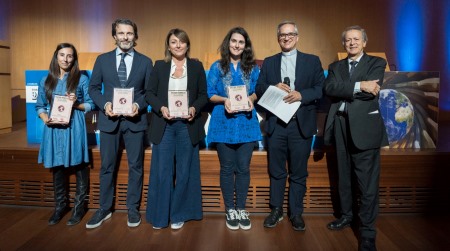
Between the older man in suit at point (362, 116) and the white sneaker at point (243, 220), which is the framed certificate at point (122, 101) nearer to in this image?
the white sneaker at point (243, 220)

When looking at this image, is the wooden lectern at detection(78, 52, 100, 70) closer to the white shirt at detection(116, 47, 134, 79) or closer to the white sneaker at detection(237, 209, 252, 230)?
the white shirt at detection(116, 47, 134, 79)

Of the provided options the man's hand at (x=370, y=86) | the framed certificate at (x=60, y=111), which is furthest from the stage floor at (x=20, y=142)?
the man's hand at (x=370, y=86)

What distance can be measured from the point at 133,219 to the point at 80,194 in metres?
0.44

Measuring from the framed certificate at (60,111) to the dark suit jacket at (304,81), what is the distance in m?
1.27

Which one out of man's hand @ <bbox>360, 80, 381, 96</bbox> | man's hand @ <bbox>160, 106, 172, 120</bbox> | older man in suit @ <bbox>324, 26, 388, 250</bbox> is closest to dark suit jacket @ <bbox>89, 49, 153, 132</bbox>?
man's hand @ <bbox>160, 106, 172, 120</bbox>

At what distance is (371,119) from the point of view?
7.58ft

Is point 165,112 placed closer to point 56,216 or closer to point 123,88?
point 123,88

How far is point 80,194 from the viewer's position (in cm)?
274

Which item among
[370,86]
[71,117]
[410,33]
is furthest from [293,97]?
[410,33]

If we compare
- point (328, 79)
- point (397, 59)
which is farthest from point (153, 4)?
point (328, 79)

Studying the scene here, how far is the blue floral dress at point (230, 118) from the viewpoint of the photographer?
2.48m

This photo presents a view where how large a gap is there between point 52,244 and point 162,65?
52.0 inches

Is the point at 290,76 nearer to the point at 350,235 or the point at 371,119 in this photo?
the point at 371,119

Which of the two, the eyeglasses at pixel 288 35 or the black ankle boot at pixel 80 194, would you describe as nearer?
the eyeglasses at pixel 288 35
